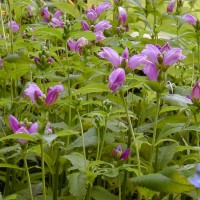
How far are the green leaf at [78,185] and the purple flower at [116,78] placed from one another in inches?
7.7

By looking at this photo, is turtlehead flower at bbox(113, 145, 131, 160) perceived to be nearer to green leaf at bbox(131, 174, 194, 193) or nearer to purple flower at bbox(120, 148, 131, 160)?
purple flower at bbox(120, 148, 131, 160)

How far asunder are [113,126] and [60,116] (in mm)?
270

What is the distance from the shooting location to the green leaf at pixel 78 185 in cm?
108

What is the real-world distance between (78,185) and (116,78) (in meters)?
0.23

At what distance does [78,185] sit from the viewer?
1.09 m

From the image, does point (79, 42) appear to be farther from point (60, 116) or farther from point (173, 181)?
point (173, 181)

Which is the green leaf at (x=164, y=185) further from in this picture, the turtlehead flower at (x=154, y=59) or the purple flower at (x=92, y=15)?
the purple flower at (x=92, y=15)

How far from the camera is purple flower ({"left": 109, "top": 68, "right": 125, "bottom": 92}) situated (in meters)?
1.05

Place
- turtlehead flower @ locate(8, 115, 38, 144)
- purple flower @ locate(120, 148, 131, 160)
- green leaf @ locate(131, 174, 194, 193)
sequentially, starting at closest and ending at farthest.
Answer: green leaf @ locate(131, 174, 194, 193) < turtlehead flower @ locate(8, 115, 38, 144) < purple flower @ locate(120, 148, 131, 160)

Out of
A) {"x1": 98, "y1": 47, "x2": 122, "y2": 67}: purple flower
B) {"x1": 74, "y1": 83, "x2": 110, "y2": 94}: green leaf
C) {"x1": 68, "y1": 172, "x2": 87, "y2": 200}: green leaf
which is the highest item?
{"x1": 98, "y1": 47, "x2": 122, "y2": 67}: purple flower

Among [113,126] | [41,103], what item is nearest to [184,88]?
[113,126]

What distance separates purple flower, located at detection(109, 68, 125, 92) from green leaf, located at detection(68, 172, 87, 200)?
7.7 inches

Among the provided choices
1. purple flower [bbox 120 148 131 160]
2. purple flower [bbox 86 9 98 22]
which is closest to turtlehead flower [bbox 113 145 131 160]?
purple flower [bbox 120 148 131 160]

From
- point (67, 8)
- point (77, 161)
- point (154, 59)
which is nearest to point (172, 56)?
point (154, 59)
